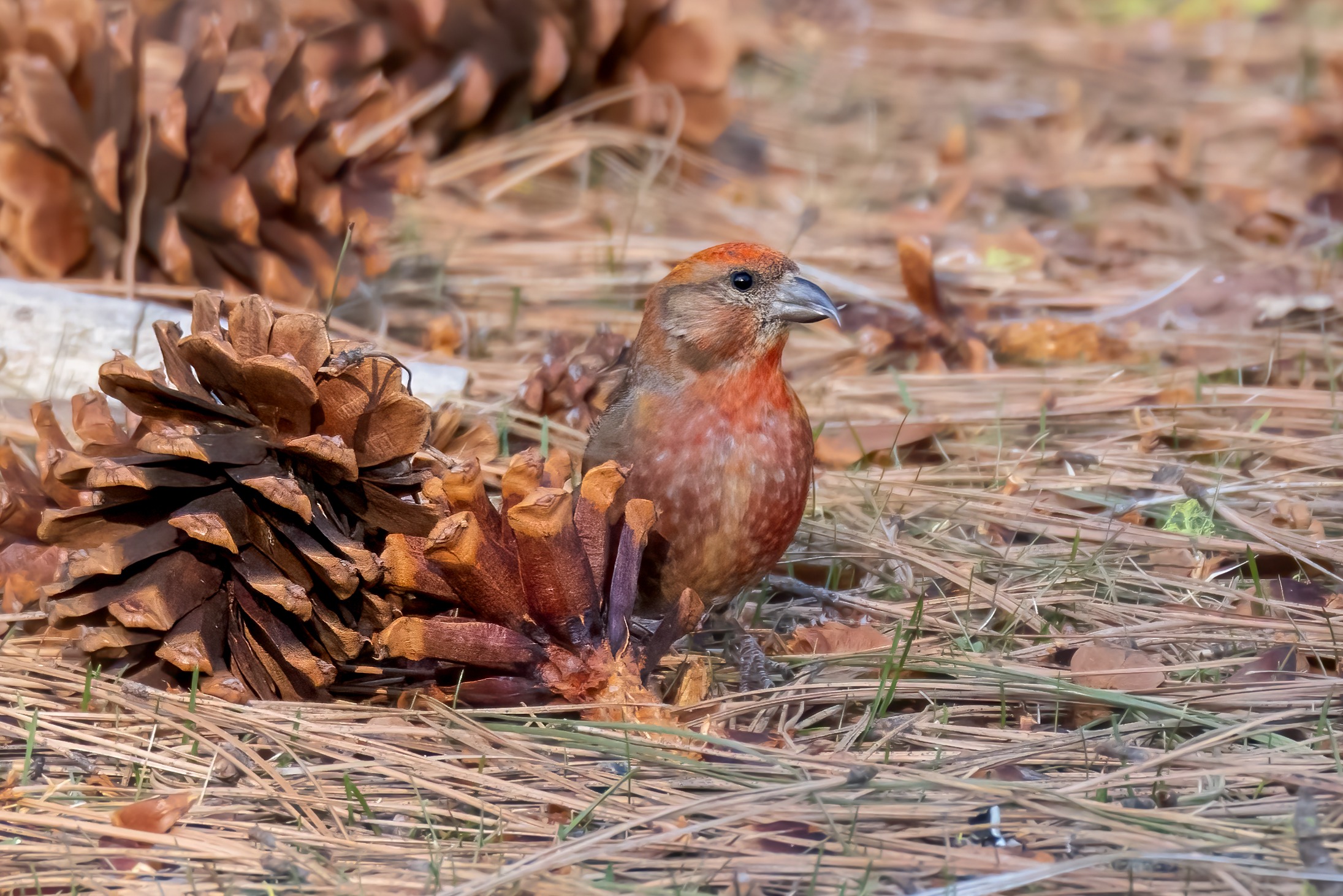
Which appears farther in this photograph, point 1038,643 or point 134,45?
point 134,45

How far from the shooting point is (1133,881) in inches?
68.6

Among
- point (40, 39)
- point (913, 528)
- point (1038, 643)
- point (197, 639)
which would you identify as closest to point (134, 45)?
point (40, 39)

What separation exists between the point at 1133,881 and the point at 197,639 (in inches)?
60.1

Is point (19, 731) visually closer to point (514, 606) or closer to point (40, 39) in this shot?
point (514, 606)

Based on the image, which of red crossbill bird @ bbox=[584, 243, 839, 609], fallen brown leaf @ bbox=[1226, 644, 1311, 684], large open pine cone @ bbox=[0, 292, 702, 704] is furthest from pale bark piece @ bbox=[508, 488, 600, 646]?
fallen brown leaf @ bbox=[1226, 644, 1311, 684]

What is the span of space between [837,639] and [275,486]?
1096 millimetres

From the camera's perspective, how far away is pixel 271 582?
2.21 metres

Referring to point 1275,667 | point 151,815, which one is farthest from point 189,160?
point 1275,667

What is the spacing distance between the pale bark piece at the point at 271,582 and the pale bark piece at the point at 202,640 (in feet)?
0.24

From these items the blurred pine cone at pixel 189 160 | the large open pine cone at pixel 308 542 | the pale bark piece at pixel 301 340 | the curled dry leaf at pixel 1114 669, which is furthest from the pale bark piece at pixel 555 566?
the blurred pine cone at pixel 189 160

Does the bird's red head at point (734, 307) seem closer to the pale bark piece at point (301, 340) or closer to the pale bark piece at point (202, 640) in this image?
the pale bark piece at point (301, 340)

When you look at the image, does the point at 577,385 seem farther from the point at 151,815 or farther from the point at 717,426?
the point at 151,815

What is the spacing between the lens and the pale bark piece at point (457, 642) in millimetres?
2184

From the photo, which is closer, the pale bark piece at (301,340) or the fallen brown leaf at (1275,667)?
the pale bark piece at (301,340)
